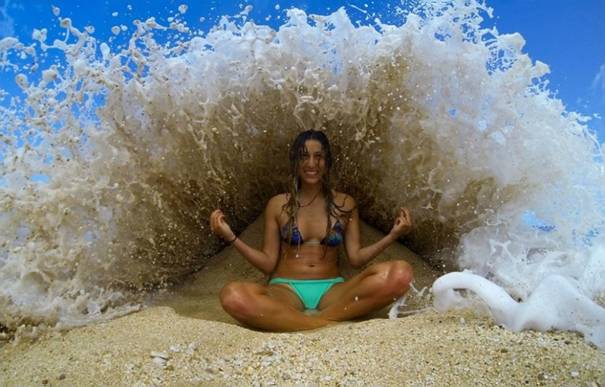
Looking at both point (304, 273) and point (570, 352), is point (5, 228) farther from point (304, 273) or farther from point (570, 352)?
point (570, 352)

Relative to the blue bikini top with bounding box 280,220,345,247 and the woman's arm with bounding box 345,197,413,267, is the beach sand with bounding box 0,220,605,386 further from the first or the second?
the blue bikini top with bounding box 280,220,345,247

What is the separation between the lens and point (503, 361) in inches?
101

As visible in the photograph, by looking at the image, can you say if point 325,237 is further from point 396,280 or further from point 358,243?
point 396,280

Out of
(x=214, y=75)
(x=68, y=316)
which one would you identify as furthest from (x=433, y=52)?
(x=68, y=316)

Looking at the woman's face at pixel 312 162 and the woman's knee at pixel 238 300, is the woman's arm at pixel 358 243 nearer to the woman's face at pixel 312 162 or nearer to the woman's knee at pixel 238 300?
the woman's face at pixel 312 162

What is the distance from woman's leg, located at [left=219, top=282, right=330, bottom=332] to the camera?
3.64 m

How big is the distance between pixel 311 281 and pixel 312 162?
2.83 feet

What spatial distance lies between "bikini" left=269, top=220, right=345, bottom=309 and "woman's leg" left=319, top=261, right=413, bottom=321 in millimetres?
184

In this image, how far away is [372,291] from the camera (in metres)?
3.73

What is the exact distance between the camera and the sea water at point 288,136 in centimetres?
425

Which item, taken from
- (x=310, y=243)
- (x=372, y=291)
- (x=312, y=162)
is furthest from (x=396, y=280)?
(x=312, y=162)

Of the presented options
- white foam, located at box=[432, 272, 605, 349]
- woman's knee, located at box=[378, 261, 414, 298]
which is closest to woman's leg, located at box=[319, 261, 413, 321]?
woman's knee, located at box=[378, 261, 414, 298]

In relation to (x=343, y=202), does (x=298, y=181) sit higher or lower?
higher

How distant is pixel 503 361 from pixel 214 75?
3099 millimetres
